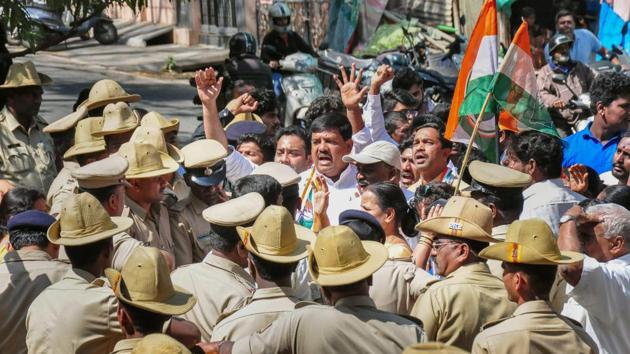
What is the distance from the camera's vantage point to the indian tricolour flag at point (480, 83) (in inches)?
346

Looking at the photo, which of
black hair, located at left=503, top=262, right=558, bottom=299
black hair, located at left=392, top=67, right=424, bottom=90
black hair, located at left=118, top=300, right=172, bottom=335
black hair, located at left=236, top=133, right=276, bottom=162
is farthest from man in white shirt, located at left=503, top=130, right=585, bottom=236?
black hair, located at left=392, top=67, right=424, bottom=90

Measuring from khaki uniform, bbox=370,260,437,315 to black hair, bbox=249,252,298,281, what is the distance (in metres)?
0.64

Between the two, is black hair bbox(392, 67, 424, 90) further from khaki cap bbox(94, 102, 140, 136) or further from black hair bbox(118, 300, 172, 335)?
black hair bbox(118, 300, 172, 335)

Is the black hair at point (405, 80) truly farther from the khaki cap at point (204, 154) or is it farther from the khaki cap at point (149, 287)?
the khaki cap at point (149, 287)

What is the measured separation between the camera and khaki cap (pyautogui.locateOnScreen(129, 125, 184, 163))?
7.78 m

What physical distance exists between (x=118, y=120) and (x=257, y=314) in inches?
130

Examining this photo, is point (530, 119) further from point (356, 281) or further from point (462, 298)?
point (356, 281)

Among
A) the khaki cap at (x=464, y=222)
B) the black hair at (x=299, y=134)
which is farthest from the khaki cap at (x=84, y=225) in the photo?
the black hair at (x=299, y=134)

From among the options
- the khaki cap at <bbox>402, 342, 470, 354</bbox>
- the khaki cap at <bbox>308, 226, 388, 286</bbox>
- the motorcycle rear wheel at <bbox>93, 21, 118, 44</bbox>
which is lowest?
the motorcycle rear wheel at <bbox>93, 21, 118, 44</bbox>

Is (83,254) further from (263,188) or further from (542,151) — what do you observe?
(542,151)

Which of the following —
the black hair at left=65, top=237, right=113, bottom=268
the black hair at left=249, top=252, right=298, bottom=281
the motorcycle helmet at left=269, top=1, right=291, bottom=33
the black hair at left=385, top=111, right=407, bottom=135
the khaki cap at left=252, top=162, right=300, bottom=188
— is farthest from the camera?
the motorcycle helmet at left=269, top=1, right=291, bottom=33

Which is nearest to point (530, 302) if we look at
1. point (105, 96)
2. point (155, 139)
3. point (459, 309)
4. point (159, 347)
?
point (459, 309)

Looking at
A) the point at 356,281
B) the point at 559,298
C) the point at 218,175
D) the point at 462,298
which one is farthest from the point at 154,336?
the point at 218,175

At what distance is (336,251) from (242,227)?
1.07 meters
